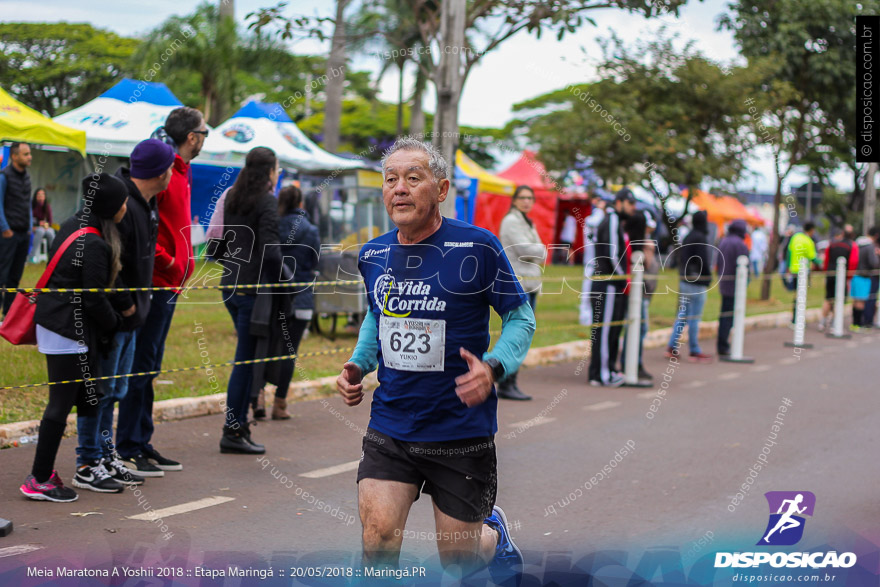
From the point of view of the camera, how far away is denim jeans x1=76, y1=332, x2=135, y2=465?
5.16 meters

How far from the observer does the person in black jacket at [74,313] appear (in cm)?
485

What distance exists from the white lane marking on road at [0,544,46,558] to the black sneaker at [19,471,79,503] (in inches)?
29.0

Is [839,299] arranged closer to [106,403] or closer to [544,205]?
[106,403]

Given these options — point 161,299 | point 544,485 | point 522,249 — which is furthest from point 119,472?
point 522,249

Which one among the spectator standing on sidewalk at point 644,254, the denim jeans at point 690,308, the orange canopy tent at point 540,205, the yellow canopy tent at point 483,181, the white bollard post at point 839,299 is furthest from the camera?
the orange canopy tent at point 540,205

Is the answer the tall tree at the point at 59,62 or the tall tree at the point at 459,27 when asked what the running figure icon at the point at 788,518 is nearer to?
the tall tree at the point at 459,27

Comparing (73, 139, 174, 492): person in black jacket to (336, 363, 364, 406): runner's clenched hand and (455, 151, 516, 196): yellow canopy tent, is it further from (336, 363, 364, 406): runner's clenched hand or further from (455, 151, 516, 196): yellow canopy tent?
(455, 151, 516, 196): yellow canopy tent

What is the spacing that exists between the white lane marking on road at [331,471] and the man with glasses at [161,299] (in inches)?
31.6

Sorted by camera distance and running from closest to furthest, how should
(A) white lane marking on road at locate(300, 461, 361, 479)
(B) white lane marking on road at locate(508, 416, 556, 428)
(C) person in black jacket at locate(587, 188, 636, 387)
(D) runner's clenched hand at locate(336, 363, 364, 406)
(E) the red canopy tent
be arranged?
(D) runner's clenched hand at locate(336, 363, 364, 406), (A) white lane marking on road at locate(300, 461, 361, 479), (B) white lane marking on road at locate(508, 416, 556, 428), (C) person in black jacket at locate(587, 188, 636, 387), (E) the red canopy tent

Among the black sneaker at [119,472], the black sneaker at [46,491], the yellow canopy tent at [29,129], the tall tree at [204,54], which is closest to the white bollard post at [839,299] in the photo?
the yellow canopy tent at [29,129]

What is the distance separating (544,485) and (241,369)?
2.13 metres

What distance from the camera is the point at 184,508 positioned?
16.4 ft

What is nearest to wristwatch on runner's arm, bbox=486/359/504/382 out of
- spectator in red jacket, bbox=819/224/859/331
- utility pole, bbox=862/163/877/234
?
spectator in red jacket, bbox=819/224/859/331

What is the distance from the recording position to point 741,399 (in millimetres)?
9383
